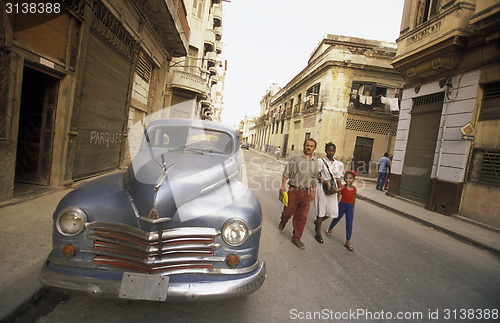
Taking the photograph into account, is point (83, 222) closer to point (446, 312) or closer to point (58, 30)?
point (446, 312)

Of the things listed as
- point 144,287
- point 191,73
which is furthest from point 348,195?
point 191,73

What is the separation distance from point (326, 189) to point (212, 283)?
2952 mm

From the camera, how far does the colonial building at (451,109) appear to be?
23.5ft

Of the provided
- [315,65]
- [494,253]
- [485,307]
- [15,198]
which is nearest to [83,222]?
Answer: [15,198]

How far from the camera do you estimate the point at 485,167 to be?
7.19 m

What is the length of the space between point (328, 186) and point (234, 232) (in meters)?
2.62

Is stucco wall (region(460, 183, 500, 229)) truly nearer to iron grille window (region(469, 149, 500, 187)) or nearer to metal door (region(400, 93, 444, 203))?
iron grille window (region(469, 149, 500, 187))

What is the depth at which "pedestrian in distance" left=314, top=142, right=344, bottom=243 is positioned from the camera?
14.0 feet

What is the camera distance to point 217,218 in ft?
6.79

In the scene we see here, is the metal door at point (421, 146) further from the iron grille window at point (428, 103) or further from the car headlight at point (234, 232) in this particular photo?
the car headlight at point (234, 232)

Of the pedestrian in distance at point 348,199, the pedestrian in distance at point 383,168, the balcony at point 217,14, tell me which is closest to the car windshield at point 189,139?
the pedestrian in distance at point 348,199

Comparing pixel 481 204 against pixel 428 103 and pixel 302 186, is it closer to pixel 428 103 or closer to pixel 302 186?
pixel 428 103

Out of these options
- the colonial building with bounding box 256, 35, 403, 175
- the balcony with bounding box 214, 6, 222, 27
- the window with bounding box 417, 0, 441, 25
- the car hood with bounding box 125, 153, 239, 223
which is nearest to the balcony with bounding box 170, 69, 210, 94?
the colonial building with bounding box 256, 35, 403, 175

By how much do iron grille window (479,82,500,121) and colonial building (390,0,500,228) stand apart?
0.03 meters
